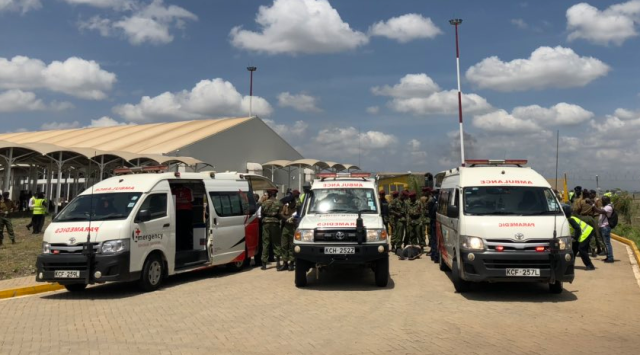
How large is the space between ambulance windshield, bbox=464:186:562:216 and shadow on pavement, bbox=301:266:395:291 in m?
2.22

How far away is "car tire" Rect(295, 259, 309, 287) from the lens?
9.30 metres

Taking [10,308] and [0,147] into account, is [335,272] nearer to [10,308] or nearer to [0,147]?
[10,308]

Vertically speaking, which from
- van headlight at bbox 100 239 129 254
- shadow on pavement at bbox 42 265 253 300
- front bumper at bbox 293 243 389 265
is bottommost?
shadow on pavement at bbox 42 265 253 300

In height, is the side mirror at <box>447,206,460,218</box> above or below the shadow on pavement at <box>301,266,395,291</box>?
above

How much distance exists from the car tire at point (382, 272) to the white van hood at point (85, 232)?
14.9 ft

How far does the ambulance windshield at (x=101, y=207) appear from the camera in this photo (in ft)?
29.6

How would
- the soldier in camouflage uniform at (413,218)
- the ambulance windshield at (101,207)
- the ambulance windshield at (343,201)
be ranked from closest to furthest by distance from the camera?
1. the ambulance windshield at (101,207)
2. the ambulance windshield at (343,201)
3. the soldier in camouflage uniform at (413,218)

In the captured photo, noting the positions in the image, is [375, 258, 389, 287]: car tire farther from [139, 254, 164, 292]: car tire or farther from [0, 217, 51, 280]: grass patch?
[0, 217, 51, 280]: grass patch

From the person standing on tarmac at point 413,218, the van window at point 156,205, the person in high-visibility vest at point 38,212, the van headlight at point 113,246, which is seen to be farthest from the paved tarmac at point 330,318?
the person in high-visibility vest at point 38,212

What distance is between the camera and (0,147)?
2464cm

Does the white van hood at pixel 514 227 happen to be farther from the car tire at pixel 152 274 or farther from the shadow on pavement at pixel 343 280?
the car tire at pixel 152 274

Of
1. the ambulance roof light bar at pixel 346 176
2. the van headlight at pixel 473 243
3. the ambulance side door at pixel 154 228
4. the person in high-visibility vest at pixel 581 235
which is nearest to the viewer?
the van headlight at pixel 473 243

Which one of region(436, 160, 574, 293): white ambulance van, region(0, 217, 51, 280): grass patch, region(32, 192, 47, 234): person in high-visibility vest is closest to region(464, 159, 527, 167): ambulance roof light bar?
region(436, 160, 574, 293): white ambulance van

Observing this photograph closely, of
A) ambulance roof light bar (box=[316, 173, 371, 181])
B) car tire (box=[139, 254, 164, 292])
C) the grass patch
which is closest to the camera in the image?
car tire (box=[139, 254, 164, 292])
